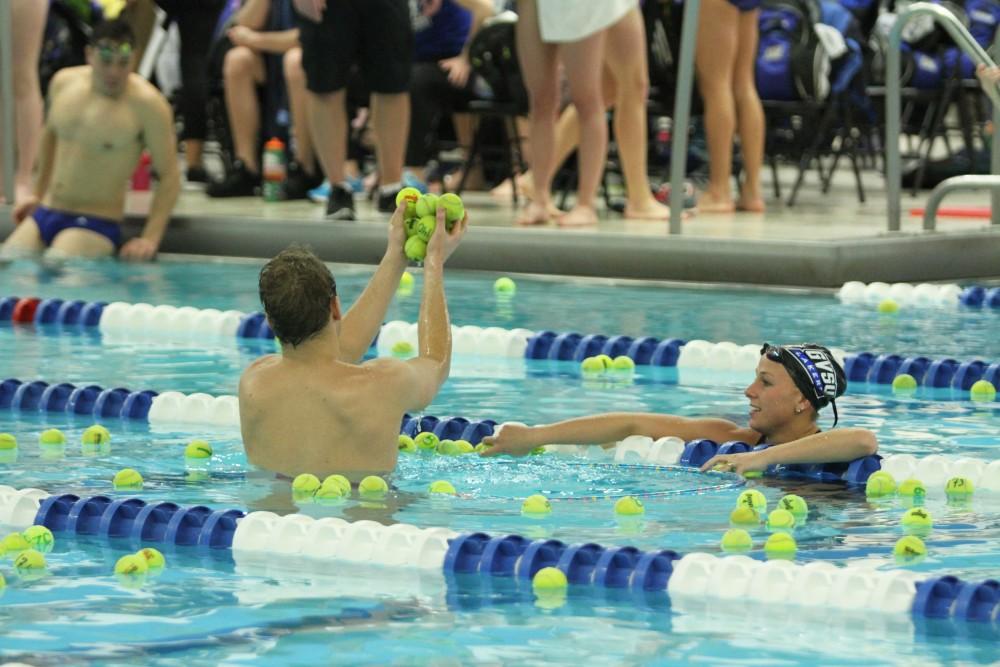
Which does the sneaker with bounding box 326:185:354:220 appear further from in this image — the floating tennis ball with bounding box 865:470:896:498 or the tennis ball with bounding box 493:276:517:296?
the floating tennis ball with bounding box 865:470:896:498

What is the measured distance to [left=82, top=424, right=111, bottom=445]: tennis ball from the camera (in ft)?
19.2

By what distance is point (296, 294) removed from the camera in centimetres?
476

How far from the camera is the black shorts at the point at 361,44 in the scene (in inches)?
390

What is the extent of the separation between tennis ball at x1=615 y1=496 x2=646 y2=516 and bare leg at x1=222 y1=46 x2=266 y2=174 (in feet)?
25.5

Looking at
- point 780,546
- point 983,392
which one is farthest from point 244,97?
point 780,546

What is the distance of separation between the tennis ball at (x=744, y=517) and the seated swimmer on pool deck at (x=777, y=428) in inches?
20.0

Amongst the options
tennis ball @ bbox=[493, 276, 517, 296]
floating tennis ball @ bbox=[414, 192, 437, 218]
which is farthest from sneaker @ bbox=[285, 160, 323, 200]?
floating tennis ball @ bbox=[414, 192, 437, 218]

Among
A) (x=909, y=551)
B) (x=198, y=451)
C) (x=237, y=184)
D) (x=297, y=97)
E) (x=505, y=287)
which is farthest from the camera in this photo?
(x=237, y=184)

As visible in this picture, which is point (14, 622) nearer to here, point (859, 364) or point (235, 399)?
point (235, 399)

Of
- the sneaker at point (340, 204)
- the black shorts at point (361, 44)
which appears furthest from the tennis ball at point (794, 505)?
the sneaker at point (340, 204)

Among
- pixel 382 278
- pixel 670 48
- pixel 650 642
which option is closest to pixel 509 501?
pixel 382 278

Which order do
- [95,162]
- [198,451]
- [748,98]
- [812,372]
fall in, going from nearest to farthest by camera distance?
[812,372]
[198,451]
[95,162]
[748,98]

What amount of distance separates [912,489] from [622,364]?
7.46 ft

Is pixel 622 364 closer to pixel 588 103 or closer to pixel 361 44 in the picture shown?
pixel 588 103
